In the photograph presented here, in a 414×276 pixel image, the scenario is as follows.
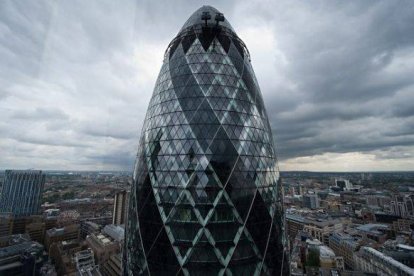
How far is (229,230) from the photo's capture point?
37.9 ft

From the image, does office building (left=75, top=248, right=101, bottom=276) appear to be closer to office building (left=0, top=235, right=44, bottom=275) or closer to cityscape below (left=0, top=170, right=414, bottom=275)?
cityscape below (left=0, top=170, right=414, bottom=275)

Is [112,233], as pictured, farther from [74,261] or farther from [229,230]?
[229,230]

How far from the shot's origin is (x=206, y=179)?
12.0 meters

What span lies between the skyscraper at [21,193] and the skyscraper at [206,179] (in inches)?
3533

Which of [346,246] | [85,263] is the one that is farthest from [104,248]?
[346,246]

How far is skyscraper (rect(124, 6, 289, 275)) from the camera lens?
11.5 metres

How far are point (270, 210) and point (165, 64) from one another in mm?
11998

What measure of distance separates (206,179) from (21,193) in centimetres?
9752

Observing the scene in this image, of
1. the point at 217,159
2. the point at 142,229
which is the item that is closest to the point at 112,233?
the point at 142,229

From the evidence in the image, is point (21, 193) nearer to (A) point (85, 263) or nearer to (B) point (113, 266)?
(A) point (85, 263)

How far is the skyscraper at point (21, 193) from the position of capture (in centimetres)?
8038

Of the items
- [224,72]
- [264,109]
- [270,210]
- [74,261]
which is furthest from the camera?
[74,261]

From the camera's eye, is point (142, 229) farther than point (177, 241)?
Yes

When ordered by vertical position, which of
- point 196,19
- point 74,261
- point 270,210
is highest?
point 196,19
